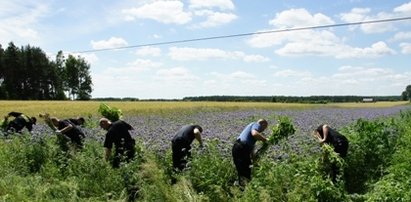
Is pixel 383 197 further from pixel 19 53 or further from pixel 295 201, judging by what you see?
pixel 19 53

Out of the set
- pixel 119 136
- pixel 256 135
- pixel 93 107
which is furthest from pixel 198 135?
pixel 93 107

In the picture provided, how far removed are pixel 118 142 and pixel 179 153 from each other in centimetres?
128

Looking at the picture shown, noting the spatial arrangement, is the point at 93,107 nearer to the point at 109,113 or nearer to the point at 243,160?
the point at 109,113

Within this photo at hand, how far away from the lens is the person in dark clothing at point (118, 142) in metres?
9.62

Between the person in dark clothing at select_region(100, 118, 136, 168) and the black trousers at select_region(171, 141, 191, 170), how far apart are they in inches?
35.2

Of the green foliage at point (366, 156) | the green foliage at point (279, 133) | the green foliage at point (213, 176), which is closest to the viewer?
the green foliage at point (213, 176)

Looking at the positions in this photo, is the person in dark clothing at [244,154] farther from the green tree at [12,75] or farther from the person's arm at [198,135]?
the green tree at [12,75]

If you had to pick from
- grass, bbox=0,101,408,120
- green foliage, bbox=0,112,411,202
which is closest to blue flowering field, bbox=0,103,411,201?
green foliage, bbox=0,112,411,202

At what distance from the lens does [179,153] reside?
9.24m

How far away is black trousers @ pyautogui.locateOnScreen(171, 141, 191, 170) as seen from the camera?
30.2 ft

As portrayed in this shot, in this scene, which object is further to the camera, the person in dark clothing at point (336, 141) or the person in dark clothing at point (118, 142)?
the person in dark clothing at point (118, 142)

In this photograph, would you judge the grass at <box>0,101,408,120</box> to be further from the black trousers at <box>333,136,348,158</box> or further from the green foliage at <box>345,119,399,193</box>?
the black trousers at <box>333,136,348,158</box>

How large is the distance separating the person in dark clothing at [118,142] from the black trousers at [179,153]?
0.89 m

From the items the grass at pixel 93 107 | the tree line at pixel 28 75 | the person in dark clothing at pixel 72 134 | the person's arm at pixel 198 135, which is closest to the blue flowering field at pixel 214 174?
the person's arm at pixel 198 135
